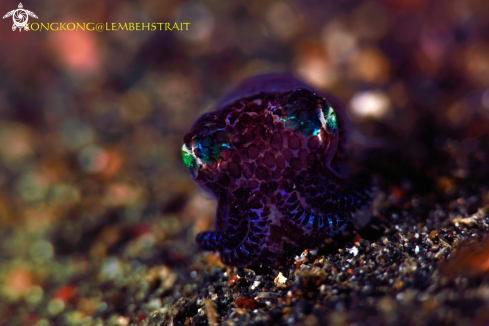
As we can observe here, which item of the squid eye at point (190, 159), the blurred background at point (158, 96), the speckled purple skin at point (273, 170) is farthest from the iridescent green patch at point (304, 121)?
the blurred background at point (158, 96)

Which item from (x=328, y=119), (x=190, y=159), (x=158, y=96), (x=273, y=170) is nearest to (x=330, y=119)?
(x=328, y=119)

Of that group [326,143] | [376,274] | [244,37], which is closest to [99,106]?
[244,37]

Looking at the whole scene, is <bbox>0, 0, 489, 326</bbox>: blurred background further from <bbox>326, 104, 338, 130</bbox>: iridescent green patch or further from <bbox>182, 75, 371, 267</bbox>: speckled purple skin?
<bbox>326, 104, 338, 130</bbox>: iridescent green patch

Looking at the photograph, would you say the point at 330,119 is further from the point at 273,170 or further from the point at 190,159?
the point at 190,159

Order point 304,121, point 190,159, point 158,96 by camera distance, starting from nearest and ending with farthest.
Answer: point 304,121 < point 190,159 < point 158,96

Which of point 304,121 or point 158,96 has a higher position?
point 158,96

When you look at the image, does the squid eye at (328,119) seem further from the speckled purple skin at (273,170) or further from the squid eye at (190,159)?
the squid eye at (190,159)

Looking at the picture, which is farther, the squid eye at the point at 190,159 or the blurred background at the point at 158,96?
the blurred background at the point at 158,96
